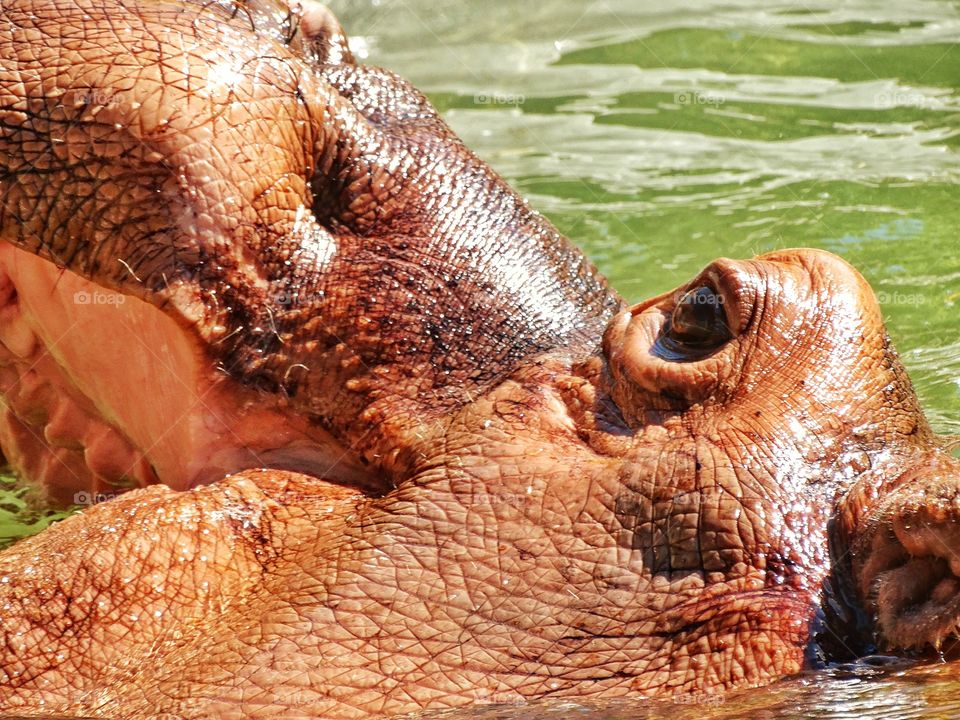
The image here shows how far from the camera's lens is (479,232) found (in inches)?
163

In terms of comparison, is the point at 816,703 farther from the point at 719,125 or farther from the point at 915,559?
the point at 719,125

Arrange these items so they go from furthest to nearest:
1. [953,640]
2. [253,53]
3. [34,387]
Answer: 1. [34,387]
2. [253,53]
3. [953,640]

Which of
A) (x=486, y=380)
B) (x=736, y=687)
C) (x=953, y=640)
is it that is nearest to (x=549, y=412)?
(x=486, y=380)

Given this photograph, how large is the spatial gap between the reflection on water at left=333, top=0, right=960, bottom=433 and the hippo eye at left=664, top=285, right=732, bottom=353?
2.88 metres

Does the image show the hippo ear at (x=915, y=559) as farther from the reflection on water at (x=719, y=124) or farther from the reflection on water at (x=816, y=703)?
the reflection on water at (x=719, y=124)

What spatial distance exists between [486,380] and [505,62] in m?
7.86

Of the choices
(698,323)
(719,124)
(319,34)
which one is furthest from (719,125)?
(698,323)

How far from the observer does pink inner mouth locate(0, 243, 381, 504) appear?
4027 millimetres

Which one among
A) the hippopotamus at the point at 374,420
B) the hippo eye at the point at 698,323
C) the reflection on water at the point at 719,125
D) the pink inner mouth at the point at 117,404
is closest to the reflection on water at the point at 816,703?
the hippopotamus at the point at 374,420

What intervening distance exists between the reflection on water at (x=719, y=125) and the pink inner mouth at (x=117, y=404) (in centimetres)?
298

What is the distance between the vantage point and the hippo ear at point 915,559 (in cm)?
296

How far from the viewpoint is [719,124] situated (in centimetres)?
1008

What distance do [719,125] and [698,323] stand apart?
6761mm

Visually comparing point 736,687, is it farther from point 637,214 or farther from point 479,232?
point 637,214
